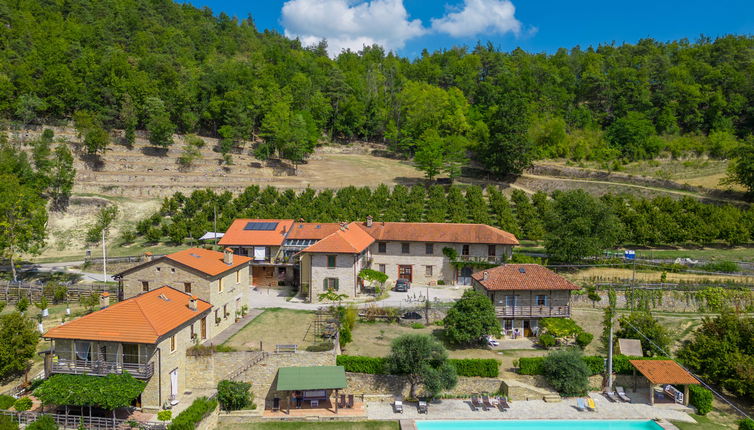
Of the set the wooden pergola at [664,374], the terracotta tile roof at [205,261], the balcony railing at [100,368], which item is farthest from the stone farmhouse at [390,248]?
the balcony railing at [100,368]

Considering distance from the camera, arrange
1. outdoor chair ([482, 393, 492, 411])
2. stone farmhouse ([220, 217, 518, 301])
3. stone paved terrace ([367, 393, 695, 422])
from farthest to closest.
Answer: stone farmhouse ([220, 217, 518, 301]) < outdoor chair ([482, 393, 492, 411]) < stone paved terrace ([367, 393, 695, 422])

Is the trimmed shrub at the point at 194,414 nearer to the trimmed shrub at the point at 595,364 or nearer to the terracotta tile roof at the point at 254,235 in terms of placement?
the terracotta tile roof at the point at 254,235

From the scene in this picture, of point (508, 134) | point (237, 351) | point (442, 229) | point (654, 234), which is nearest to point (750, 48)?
point (508, 134)

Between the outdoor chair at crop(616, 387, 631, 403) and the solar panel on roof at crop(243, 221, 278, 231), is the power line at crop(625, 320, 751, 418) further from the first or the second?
the solar panel on roof at crop(243, 221, 278, 231)

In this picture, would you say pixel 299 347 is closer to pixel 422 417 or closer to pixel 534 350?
pixel 422 417

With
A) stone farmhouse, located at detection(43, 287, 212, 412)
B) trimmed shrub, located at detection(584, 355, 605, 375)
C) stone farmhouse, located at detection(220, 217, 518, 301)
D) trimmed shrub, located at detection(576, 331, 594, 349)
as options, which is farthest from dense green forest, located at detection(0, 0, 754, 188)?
A: stone farmhouse, located at detection(43, 287, 212, 412)

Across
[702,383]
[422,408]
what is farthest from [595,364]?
[422,408]

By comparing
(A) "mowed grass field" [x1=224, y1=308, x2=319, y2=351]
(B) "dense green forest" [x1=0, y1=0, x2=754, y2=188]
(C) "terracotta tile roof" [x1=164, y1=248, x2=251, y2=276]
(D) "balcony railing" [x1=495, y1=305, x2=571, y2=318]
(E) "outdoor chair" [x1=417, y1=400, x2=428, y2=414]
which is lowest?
(E) "outdoor chair" [x1=417, y1=400, x2=428, y2=414]
